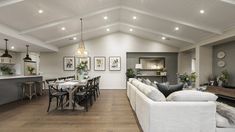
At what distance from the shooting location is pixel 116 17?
27.2 feet

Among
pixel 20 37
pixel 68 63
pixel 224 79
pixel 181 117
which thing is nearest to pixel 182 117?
pixel 181 117

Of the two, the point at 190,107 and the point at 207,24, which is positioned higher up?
the point at 207,24

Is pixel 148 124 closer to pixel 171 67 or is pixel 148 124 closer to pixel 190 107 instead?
pixel 190 107

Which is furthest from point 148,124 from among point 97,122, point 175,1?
point 175,1

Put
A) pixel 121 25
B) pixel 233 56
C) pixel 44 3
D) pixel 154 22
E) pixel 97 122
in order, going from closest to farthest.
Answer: pixel 97 122, pixel 44 3, pixel 233 56, pixel 154 22, pixel 121 25

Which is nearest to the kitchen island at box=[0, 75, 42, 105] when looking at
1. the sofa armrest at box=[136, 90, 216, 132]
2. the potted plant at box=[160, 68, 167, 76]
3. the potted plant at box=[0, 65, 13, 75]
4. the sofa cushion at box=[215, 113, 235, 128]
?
the potted plant at box=[0, 65, 13, 75]

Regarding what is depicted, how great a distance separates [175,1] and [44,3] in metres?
3.74

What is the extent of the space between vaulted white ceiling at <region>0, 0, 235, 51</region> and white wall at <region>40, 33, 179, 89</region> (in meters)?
1.89

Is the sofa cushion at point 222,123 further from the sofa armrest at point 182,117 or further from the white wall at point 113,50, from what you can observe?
the white wall at point 113,50

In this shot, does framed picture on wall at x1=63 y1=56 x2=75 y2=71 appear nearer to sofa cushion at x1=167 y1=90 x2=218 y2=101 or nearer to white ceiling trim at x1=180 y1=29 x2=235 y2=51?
white ceiling trim at x1=180 y1=29 x2=235 y2=51

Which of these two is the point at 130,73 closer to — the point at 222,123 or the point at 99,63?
the point at 99,63

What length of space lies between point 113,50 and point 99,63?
1.16 metres

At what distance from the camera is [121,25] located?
9.49m

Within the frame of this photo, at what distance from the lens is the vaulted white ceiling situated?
5.02 meters
